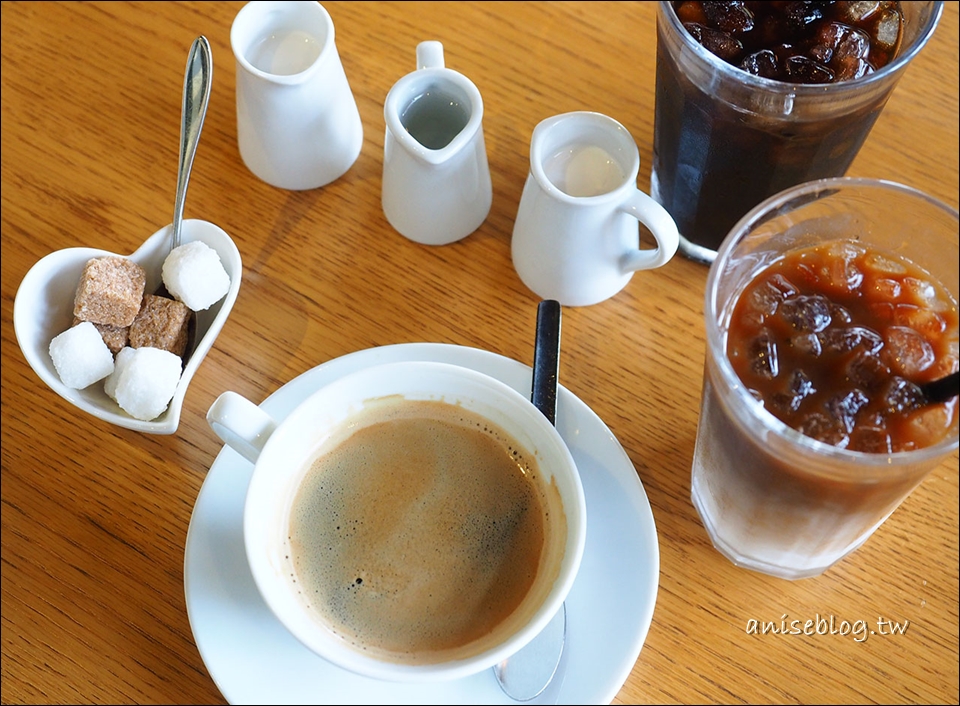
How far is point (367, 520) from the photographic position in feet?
3.40

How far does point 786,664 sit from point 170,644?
0.72m

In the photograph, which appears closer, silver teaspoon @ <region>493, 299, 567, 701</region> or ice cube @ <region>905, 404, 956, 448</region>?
ice cube @ <region>905, 404, 956, 448</region>

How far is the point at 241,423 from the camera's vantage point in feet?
3.17

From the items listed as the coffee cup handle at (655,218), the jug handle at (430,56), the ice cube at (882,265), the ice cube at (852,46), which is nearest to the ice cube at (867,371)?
the ice cube at (882,265)

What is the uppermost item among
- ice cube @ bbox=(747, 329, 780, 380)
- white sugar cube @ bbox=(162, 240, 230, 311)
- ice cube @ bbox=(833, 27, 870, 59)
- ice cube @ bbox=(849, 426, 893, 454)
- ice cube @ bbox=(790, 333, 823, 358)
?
ice cube @ bbox=(833, 27, 870, 59)

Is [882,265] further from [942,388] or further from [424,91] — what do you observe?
[424,91]

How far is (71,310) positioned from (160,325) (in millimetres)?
129

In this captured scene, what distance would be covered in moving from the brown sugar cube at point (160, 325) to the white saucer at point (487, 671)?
174mm

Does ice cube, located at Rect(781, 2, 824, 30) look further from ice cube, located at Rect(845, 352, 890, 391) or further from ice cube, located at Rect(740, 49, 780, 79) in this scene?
ice cube, located at Rect(845, 352, 890, 391)

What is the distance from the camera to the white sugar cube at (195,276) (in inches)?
45.0

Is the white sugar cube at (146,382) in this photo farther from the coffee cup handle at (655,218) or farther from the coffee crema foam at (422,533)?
the coffee cup handle at (655,218)

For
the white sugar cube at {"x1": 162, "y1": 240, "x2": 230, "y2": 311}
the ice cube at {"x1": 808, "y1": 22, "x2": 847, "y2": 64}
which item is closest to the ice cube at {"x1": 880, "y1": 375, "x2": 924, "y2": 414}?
the ice cube at {"x1": 808, "y1": 22, "x2": 847, "y2": 64}

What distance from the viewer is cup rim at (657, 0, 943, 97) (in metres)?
0.95

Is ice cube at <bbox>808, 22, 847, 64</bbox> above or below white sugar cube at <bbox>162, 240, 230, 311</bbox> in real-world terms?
above
